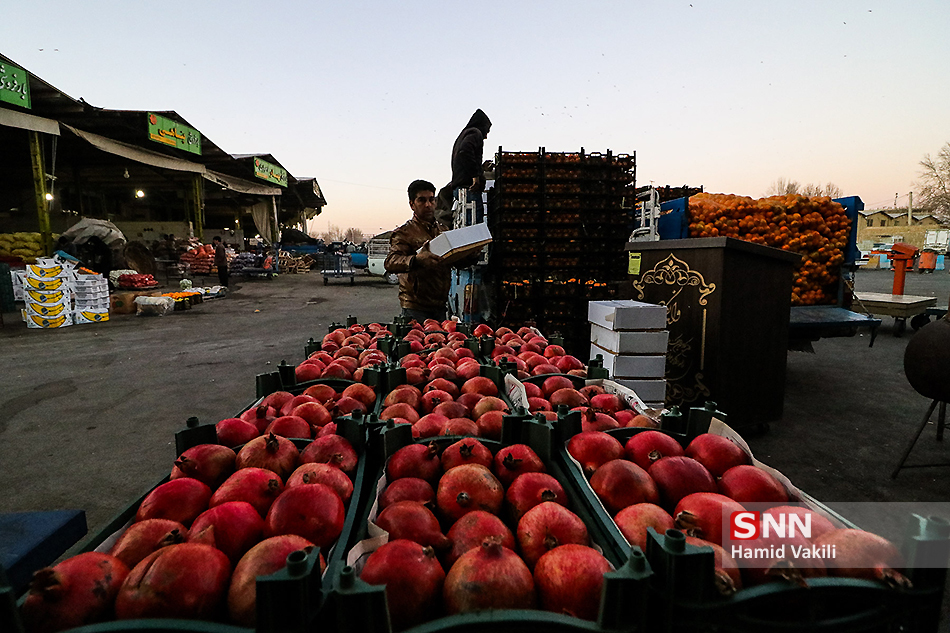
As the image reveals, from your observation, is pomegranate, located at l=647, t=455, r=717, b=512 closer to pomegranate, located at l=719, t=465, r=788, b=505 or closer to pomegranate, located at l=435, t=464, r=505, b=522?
pomegranate, located at l=719, t=465, r=788, b=505

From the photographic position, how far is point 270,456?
1504 millimetres

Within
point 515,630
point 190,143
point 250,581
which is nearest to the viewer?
point 515,630

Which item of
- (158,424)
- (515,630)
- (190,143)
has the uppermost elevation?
(190,143)

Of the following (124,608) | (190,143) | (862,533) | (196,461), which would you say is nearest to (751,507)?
(862,533)

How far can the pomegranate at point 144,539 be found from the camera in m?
1.06

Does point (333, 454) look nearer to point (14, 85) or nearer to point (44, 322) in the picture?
point (44, 322)

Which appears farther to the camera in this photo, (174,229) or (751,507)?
(174,229)

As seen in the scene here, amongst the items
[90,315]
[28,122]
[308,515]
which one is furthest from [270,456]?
[28,122]

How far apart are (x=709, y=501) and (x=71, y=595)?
148cm

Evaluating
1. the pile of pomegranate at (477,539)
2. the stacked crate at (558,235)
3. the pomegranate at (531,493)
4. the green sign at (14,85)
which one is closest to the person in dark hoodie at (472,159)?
the stacked crate at (558,235)

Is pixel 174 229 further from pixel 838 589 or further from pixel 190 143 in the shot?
pixel 838 589

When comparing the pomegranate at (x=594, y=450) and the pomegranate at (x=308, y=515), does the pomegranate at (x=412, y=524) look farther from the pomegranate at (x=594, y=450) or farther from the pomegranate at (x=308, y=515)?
the pomegranate at (x=594, y=450)

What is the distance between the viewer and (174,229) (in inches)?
992

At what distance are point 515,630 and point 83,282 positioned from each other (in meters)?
13.6
